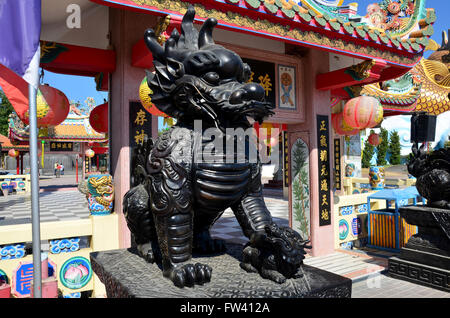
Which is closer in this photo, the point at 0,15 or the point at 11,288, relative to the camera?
the point at 0,15

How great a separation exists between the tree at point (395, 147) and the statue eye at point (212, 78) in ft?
97.2

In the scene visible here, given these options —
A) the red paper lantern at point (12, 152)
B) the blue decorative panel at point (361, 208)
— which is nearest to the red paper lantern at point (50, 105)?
the blue decorative panel at point (361, 208)

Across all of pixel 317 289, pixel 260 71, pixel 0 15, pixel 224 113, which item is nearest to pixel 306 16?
pixel 260 71

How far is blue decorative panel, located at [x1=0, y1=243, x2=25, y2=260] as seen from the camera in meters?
3.06

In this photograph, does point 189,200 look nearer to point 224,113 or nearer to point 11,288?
point 224,113

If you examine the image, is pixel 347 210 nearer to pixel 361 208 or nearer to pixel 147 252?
pixel 361 208

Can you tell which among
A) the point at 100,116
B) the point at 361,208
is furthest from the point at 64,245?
the point at 361,208

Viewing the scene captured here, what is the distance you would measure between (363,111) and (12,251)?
15.1 feet

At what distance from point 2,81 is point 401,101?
9988mm

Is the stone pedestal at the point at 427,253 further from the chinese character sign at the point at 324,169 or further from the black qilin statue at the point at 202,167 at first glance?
the black qilin statue at the point at 202,167

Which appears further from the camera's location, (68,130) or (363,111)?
(68,130)

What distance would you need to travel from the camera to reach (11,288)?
2936 millimetres

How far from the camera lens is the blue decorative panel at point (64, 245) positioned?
3289mm

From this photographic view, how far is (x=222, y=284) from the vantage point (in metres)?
1.46
